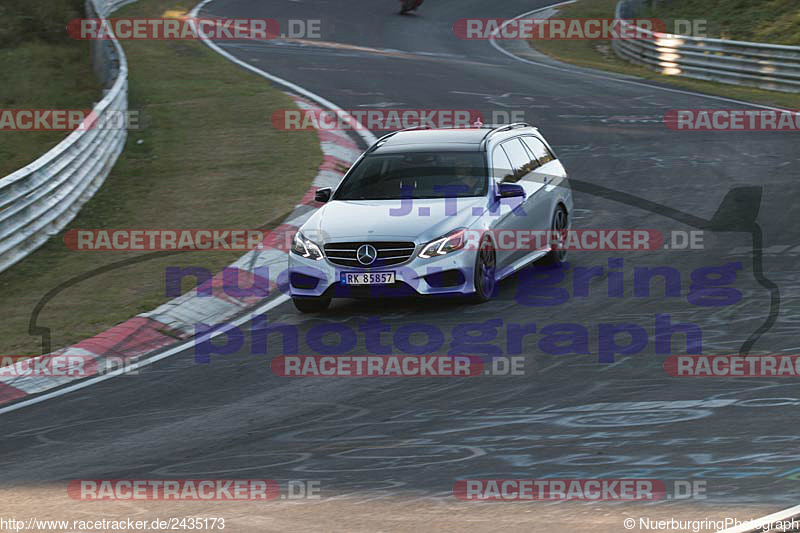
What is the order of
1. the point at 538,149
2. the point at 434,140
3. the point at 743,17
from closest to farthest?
the point at 434,140 → the point at 538,149 → the point at 743,17

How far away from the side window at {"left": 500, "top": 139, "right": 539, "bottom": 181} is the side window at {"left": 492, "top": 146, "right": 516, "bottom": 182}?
3.4 inches

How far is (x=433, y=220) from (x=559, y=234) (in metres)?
2.33

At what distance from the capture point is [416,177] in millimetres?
11734

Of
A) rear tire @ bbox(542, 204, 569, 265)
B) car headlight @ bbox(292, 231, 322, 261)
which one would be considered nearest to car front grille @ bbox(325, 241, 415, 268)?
car headlight @ bbox(292, 231, 322, 261)

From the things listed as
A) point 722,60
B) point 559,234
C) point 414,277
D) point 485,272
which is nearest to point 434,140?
point 559,234

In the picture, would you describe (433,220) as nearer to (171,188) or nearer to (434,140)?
(434,140)

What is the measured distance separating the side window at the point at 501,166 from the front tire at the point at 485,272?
39.3 inches

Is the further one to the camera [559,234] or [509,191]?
[559,234]

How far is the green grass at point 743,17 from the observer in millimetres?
32531

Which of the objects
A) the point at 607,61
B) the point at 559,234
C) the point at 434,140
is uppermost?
the point at 607,61

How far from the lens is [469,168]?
11.8 metres

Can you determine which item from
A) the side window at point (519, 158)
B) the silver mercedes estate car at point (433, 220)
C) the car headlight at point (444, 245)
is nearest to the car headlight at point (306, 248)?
the silver mercedes estate car at point (433, 220)

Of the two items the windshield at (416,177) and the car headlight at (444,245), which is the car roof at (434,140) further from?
the car headlight at (444,245)

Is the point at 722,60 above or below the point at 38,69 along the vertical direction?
above
